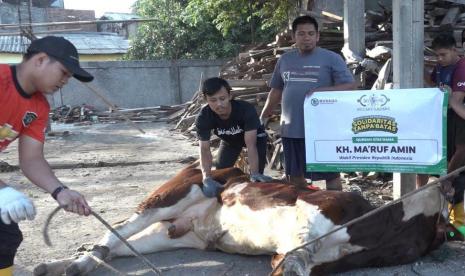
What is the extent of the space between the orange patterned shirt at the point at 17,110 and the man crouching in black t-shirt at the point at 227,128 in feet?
5.87

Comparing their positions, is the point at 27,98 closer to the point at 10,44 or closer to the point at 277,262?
the point at 277,262

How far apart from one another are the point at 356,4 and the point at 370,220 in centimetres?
557

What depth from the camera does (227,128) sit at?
5.20 m

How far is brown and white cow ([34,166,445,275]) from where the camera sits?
3.57 metres

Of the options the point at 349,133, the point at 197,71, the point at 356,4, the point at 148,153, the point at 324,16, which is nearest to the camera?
the point at 349,133

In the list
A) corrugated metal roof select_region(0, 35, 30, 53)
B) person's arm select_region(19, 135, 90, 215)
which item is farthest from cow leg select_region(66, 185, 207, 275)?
corrugated metal roof select_region(0, 35, 30, 53)

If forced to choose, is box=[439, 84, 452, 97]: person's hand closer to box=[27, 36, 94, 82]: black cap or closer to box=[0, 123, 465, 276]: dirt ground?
box=[0, 123, 465, 276]: dirt ground

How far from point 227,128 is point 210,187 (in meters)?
0.88

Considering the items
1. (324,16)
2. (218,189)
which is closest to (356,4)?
(324,16)

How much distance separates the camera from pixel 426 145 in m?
4.31

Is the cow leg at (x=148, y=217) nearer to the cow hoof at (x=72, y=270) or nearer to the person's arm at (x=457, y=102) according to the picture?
the cow hoof at (x=72, y=270)

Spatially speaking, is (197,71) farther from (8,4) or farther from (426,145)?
(426,145)

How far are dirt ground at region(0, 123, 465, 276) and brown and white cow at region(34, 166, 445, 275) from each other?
13cm

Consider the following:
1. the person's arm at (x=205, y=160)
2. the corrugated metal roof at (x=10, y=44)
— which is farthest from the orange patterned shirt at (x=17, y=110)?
the corrugated metal roof at (x=10, y=44)
